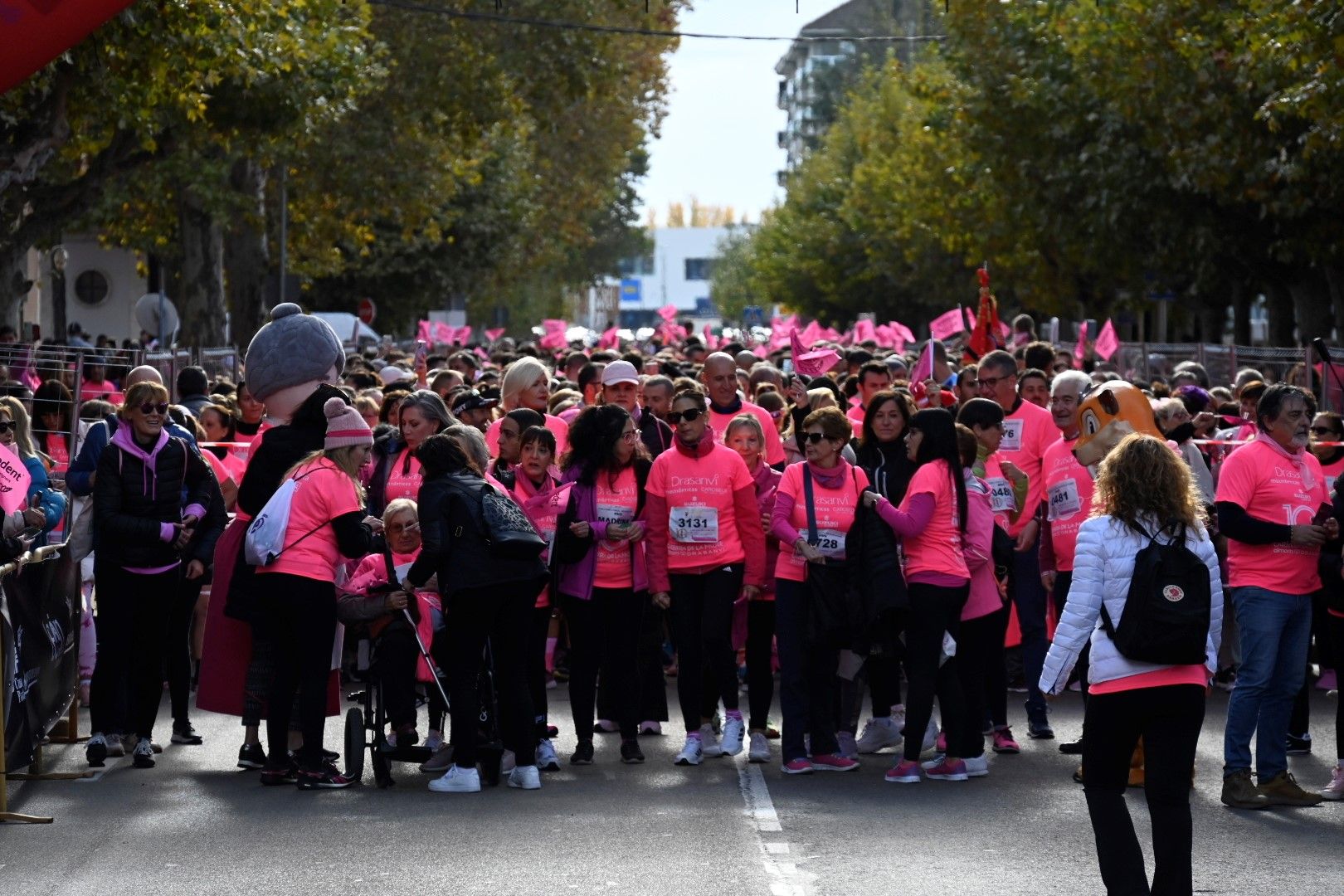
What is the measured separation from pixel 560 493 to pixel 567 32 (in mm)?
26200

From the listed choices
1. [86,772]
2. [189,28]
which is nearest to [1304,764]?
[86,772]

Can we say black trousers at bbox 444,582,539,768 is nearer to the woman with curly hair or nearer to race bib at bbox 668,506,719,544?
race bib at bbox 668,506,719,544

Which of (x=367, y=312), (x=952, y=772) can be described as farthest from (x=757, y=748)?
(x=367, y=312)

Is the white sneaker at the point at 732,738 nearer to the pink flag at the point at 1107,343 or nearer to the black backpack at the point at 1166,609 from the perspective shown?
the black backpack at the point at 1166,609

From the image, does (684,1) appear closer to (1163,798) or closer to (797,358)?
(797,358)

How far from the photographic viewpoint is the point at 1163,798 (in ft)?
22.5

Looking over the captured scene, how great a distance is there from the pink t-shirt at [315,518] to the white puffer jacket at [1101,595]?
3737 millimetres

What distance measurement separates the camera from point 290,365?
10.6m

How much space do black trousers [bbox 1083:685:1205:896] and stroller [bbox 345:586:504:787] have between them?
11.8 feet

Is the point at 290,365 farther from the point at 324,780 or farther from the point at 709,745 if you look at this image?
the point at 709,745

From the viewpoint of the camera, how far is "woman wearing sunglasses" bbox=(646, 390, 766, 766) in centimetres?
1047

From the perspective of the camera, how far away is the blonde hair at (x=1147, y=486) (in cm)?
705

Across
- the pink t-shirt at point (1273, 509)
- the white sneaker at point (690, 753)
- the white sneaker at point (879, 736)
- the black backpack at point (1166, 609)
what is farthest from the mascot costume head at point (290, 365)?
the black backpack at point (1166, 609)

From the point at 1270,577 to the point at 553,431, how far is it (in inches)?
158
